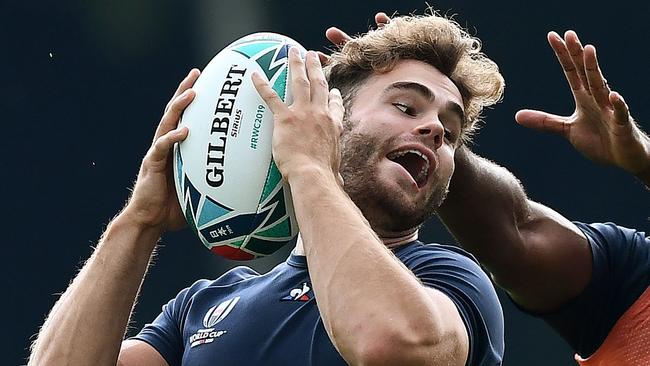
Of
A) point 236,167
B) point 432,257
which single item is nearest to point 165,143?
point 236,167

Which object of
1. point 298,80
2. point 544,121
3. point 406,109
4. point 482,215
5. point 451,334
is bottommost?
point 482,215

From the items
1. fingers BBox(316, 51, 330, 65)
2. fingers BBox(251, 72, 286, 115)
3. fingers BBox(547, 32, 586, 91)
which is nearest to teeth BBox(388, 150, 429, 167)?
fingers BBox(251, 72, 286, 115)

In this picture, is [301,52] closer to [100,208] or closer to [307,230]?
[307,230]

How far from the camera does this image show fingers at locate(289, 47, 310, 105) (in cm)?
315

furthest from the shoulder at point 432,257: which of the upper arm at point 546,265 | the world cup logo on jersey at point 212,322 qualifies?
the upper arm at point 546,265

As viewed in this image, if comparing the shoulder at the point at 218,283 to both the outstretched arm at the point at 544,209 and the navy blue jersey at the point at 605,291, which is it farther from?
the navy blue jersey at the point at 605,291

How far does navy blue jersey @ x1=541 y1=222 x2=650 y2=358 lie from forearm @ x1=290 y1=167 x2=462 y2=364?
1.03m

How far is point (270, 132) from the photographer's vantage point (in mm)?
3182

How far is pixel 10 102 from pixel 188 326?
3.14 m

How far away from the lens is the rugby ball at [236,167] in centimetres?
316

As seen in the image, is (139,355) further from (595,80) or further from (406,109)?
(595,80)

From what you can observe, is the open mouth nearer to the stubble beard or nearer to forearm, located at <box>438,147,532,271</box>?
the stubble beard

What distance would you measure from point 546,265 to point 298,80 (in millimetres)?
1193

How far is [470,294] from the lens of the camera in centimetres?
307
